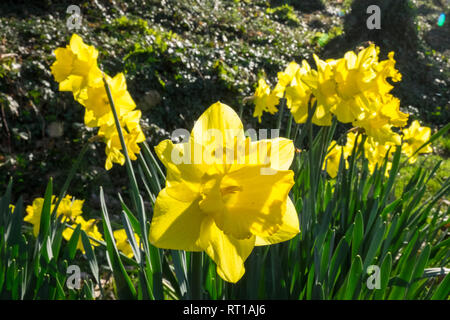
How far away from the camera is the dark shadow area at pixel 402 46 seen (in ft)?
19.7

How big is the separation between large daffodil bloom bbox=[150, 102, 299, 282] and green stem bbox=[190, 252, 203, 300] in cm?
7

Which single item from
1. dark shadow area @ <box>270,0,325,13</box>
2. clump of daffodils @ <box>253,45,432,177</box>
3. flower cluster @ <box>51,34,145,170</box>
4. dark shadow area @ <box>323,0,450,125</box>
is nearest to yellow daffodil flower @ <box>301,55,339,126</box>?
clump of daffodils @ <box>253,45,432,177</box>

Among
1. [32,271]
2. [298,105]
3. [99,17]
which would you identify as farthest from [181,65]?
[32,271]

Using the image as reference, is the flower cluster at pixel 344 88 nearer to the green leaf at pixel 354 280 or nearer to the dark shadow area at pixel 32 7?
the green leaf at pixel 354 280

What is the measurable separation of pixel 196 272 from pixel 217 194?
0.79 feet

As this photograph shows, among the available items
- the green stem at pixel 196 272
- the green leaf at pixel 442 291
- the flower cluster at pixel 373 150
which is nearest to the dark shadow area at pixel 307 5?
the flower cluster at pixel 373 150

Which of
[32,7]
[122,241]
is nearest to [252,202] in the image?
[122,241]

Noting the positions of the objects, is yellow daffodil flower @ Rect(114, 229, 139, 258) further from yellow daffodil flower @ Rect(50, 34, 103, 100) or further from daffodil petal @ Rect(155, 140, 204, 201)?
daffodil petal @ Rect(155, 140, 204, 201)

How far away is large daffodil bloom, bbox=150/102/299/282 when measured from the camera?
2.23 ft

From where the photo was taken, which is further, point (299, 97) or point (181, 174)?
point (299, 97)

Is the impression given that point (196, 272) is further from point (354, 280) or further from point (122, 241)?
point (122, 241)

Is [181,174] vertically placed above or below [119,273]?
above

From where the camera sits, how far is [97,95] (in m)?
1.26
